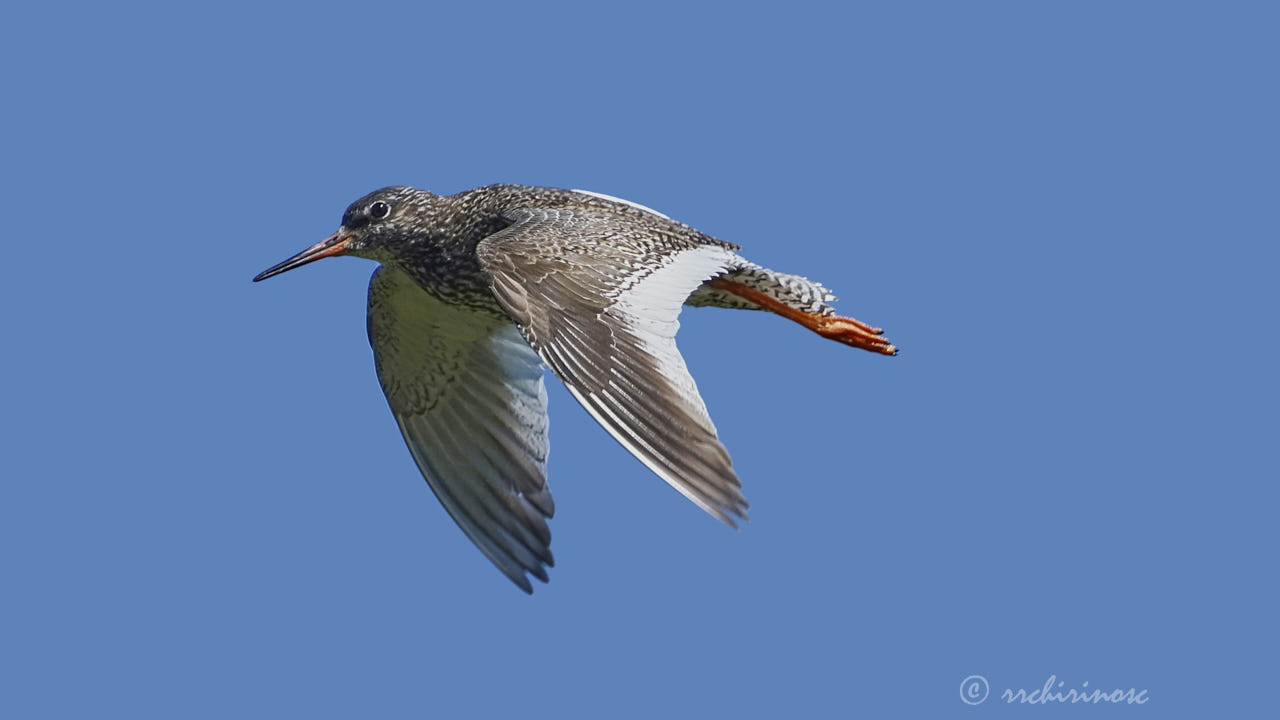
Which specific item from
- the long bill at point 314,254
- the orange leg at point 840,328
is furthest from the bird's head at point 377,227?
the orange leg at point 840,328

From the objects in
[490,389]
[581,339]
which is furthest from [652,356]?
[490,389]

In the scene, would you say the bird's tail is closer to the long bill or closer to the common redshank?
the common redshank

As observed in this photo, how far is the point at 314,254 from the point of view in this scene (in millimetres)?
11672

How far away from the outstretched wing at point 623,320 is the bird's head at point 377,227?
97 cm

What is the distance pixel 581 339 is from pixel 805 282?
8.26 feet

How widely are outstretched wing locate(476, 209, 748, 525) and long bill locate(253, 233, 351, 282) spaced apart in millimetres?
1542

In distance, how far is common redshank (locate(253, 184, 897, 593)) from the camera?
8.72 metres

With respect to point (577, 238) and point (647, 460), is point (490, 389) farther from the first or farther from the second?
point (647, 460)

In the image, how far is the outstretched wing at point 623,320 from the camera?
27.6 feet

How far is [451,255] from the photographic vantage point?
11.2 metres

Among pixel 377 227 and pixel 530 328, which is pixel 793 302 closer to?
pixel 530 328

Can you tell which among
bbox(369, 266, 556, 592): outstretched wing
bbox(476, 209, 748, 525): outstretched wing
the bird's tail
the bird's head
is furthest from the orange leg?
the bird's head

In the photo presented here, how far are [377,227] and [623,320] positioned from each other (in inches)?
116

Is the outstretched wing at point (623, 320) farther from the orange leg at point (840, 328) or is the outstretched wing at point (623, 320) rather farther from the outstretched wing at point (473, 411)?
the outstretched wing at point (473, 411)
